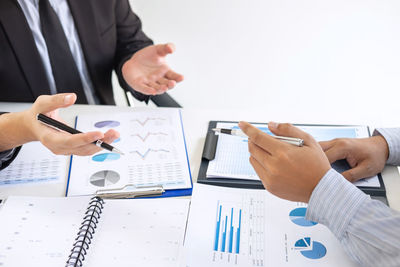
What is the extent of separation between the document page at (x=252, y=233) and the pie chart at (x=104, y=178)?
20 cm

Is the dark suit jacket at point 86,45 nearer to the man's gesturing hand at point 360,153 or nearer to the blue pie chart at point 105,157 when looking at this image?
the blue pie chart at point 105,157

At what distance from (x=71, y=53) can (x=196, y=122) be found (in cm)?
48

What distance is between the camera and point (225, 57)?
102 inches

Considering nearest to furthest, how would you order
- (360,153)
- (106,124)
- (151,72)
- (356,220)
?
(356,220), (360,153), (106,124), (151,72)

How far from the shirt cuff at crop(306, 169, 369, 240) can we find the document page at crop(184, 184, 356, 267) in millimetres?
59

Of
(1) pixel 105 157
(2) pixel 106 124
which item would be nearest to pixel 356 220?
(1) pixel 105 157

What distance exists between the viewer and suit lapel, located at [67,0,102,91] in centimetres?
130

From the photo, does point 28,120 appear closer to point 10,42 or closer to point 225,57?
point 10,42

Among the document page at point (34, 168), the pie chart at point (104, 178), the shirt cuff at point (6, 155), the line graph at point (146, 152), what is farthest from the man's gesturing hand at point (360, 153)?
the shirt cuff at point (6, 155)

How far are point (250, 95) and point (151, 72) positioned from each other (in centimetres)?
136

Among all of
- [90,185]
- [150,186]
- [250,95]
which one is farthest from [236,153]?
[250,95]

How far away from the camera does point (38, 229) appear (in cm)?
82

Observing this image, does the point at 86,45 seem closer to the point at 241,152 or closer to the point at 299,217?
the point at 241,152

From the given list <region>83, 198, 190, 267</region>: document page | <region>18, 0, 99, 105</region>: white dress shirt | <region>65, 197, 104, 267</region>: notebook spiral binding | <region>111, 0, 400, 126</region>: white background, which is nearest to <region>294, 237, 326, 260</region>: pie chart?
<region>83, 198, 190, 267</region>: document page
